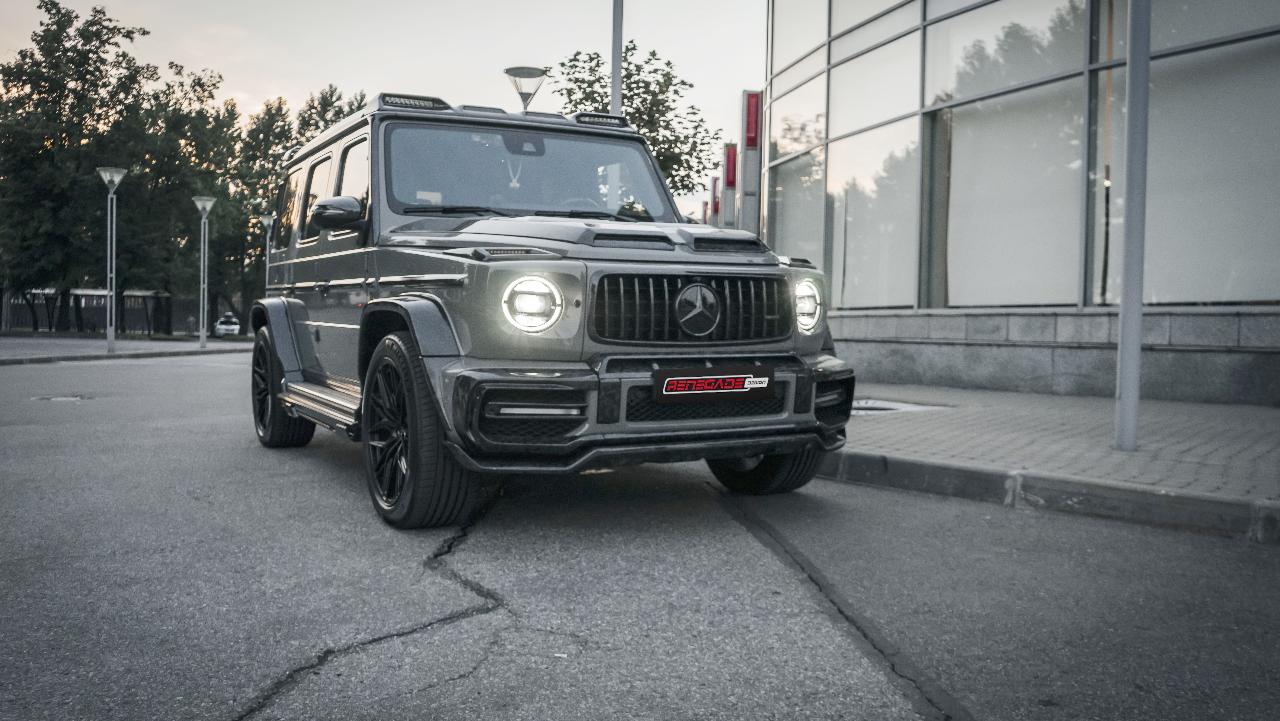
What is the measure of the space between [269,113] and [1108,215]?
60.5 metres

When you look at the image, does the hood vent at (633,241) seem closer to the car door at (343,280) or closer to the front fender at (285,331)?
the car door at (343,280)

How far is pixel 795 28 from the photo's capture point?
17.3 meters

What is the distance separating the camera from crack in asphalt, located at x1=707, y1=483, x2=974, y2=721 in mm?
2893

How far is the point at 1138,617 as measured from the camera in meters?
3.74

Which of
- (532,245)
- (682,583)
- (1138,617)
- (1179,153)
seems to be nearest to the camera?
(1138,617)

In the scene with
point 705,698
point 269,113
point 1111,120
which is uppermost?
point 269,113

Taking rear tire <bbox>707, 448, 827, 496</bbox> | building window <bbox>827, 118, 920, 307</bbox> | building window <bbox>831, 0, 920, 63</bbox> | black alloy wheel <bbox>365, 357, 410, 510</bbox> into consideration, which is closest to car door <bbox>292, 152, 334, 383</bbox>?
black alloy wheel <bbox>365, 357, 410, 510</bbox>

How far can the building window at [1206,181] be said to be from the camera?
10453mm

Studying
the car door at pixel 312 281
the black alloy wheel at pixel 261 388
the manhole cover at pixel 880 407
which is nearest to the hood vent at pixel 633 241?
the car door at pixel 312 281

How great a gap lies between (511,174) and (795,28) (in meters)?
12.6

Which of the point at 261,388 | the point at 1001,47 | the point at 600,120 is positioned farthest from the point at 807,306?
the point at 1001,47

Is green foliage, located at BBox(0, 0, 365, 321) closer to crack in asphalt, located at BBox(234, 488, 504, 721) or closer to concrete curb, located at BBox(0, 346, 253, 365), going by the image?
concrete curb, located at BBox(0, 346, 253, 365)

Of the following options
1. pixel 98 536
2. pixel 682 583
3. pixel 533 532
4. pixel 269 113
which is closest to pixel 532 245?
pixel 533 532

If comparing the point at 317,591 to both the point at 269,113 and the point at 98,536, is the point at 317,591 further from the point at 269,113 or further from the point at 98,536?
the point at 269,113
